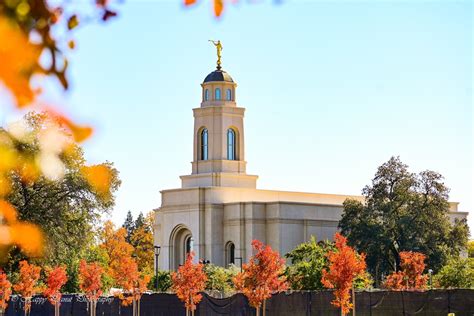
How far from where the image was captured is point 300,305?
3950 cm

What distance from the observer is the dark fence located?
35.5 metres

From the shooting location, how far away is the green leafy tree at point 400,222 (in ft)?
264

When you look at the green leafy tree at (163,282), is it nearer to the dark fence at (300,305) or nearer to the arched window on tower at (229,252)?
the arched window on tower at (229,252)

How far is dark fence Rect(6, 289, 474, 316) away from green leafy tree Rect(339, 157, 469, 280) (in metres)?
33.6

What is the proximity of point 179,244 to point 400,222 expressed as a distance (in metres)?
23.9

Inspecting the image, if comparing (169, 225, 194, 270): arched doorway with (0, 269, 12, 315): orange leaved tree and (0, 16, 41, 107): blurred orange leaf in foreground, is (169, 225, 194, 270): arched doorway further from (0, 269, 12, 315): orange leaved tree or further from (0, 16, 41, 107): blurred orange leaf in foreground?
(0, 16, 41, 107): blurred orange leaf in foreground

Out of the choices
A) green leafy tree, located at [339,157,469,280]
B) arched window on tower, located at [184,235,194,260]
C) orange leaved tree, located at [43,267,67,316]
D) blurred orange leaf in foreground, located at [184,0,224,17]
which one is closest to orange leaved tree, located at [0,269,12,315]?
orange leaved tree, located at [43,267,67,316]

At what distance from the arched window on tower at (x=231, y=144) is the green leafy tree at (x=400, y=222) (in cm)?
1565

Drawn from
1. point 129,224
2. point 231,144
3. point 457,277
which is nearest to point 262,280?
point 457,277

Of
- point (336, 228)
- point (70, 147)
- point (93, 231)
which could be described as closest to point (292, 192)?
point (336, 228)

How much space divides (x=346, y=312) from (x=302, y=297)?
7.36ft

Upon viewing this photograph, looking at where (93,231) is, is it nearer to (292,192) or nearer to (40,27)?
(292,192)

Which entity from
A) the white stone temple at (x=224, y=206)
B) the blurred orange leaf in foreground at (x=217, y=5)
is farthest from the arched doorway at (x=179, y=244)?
the blurred orange leaf in foreground at (x=217, y=5)

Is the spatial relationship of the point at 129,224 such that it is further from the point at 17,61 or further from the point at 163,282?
Result: the point at 17,61
